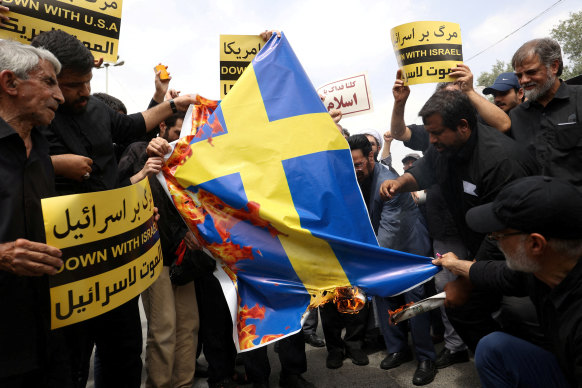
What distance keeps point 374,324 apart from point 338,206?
203cm

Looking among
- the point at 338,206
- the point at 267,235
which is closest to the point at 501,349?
the point at 338,206

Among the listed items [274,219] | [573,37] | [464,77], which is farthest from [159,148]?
[573,37]

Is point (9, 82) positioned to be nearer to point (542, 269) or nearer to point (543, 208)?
point (543, 208)

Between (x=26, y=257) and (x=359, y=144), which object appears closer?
(x=26, y=257)

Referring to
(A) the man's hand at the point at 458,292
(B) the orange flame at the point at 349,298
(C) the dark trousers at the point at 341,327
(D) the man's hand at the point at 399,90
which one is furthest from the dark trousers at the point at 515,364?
(D) the man's hand at the point at 399,90

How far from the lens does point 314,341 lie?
4.07 m

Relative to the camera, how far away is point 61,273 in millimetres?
1545

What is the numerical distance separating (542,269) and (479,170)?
93 cm

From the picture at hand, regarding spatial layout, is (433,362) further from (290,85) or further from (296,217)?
(290,85)

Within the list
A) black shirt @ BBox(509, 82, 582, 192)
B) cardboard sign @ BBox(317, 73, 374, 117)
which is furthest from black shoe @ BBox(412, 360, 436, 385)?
cardboard sign @ BBox(317, 73, 374, 117)

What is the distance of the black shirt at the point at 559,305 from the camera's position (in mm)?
1467

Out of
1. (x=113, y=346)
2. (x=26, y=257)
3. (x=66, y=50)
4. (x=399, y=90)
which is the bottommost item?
(x=113, y=346)

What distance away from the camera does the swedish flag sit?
229 centimetres

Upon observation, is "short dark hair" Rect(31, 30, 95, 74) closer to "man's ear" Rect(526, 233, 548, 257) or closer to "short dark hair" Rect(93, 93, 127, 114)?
"short dark hair" Rect(93, 93, 127, 114)
